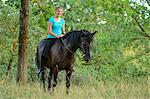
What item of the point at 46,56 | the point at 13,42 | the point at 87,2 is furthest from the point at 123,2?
the point at 46,56

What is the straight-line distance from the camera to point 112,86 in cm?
931

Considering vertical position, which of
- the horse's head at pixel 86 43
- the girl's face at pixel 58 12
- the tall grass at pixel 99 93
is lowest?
the tall grass at pixel 99 93

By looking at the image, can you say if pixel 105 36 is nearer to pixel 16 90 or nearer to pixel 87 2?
pixel 87 2

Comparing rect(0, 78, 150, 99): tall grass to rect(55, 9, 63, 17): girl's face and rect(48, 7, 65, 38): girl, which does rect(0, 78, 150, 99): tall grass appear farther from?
rect(55, 9, 63, 17): girl's face

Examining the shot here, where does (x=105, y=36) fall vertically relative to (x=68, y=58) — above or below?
→ below

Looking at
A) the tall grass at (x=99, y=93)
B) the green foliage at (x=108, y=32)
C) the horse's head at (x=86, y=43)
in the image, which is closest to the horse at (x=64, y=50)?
the horse's head at (x=86, y=43)

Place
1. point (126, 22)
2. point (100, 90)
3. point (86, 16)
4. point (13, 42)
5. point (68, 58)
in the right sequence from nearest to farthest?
point (100, 90)
point (68, 58)
point (126, 22)
point (13, 42)
point (86, 16)

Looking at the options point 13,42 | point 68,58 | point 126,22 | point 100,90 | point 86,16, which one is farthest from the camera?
point 86,16

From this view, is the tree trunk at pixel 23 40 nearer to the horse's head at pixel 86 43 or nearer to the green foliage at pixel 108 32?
the horse's head at pixel 86 43

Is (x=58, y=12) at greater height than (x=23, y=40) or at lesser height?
greater

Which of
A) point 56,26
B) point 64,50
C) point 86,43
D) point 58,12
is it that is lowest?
point 64,50

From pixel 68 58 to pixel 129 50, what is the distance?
9213mm

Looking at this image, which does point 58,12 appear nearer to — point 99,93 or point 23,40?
point 99,93

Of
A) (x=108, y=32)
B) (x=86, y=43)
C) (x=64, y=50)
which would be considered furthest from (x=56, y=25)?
(x=108, y=32)
